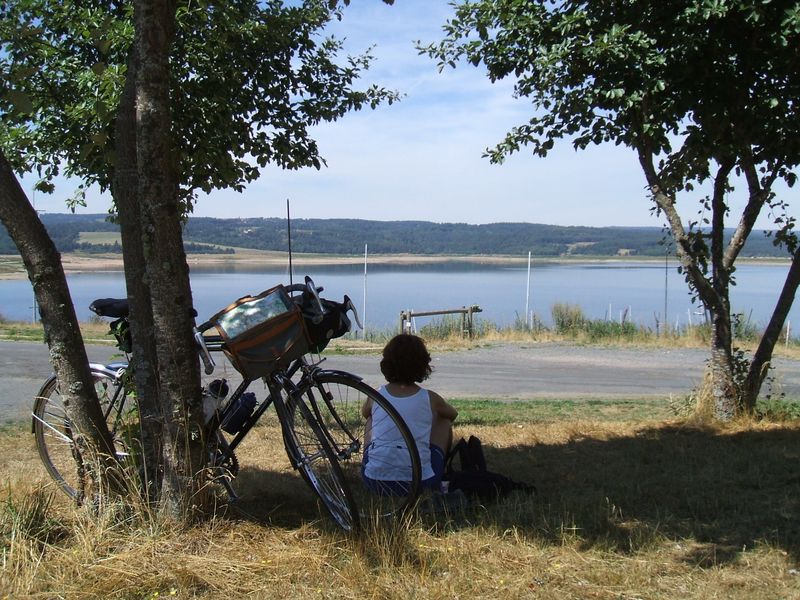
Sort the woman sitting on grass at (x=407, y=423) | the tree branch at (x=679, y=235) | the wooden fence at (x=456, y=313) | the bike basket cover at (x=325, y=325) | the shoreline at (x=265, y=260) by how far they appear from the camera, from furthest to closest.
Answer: the shoreline at (x=265, y=260)
the wooden fence at (x=456, y=313)
the tree branch at (x=679, y=235)
the woman sitting on grass at (x=407, y=423)
the bike basket cover at (x=325, y=325)

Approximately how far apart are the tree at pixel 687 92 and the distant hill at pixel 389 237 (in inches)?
1039

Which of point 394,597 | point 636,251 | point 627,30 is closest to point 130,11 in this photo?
point 627,30

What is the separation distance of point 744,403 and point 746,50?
304 centimetres

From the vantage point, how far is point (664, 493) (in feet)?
16.2

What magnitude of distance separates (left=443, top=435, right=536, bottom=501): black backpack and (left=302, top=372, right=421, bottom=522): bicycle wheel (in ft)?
1.65

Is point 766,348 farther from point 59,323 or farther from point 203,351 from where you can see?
point 59,323

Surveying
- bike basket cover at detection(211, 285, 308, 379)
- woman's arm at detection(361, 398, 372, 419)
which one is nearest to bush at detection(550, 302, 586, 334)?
woman's arm at detection(361, 398, 372, 419)

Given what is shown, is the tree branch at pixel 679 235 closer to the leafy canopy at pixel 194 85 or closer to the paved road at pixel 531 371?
the leafy canopy at pixel 194 85

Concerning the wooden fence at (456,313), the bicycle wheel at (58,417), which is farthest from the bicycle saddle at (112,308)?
the wooden fence at (456,313)

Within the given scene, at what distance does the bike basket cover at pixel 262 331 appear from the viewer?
407 cm

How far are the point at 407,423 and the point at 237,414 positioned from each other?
93cm

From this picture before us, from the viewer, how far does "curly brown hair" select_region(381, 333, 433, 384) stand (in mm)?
4812

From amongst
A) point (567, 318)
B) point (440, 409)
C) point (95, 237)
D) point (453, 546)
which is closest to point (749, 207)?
point (440, 409)

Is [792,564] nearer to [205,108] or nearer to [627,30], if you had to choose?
[627,30]
